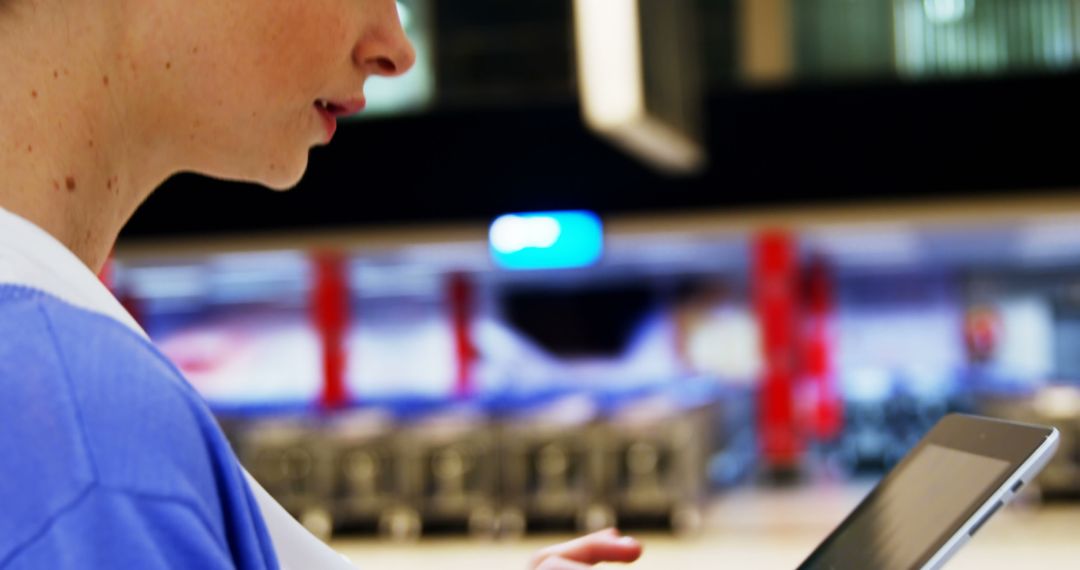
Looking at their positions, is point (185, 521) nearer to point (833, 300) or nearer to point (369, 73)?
point (369, 73)

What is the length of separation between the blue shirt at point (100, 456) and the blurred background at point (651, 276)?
602cm

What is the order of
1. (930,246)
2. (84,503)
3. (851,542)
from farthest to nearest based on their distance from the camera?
(930,246), (851,542), (84,503)

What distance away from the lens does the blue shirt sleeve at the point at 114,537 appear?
0.56 m

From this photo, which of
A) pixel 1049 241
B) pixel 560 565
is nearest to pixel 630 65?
pixel 560 565

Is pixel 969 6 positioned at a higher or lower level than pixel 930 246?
higher

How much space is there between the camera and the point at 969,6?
46.9ft

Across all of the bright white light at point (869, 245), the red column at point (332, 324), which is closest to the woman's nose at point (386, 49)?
the bright white light at point (869, 245)

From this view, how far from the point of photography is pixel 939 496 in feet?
3.80

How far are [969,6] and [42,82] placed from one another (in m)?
14.7

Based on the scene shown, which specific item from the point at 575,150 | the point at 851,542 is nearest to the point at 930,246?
the point at 575,150

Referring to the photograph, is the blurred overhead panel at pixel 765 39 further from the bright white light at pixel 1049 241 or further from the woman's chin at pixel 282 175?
the woman's chin at pixel 282 175

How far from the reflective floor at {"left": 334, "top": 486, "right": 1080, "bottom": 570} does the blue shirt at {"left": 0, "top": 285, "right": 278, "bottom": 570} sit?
826 centimetres

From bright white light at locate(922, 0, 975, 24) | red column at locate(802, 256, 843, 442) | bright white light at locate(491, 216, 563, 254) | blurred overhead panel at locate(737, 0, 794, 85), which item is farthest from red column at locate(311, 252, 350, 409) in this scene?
red column at locate(802, 256, 843, 442)

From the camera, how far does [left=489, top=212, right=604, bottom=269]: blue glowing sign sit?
14994 millimetres
